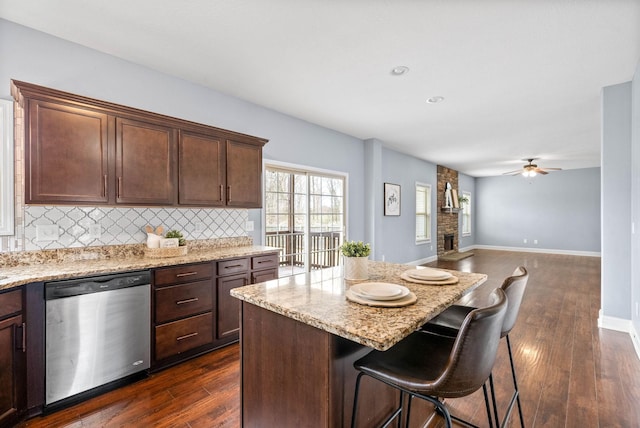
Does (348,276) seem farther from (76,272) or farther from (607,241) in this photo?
(607,241)

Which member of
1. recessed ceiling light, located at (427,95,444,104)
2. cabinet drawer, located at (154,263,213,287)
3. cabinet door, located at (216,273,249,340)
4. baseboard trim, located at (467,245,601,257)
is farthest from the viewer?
baseboard trim, located at (467,245,601,257)

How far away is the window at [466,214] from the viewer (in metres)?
10.4

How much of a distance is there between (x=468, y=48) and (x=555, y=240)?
31.7 feet

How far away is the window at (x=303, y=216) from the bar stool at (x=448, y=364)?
9.33ft

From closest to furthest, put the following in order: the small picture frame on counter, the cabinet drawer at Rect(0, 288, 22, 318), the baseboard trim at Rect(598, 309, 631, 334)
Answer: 1. the cabinet drawer at Rect(0, 288, 22, 318)
2. the small picture frame on counter
3. the baseboard trim at Rect(598, 309, 631, 334)

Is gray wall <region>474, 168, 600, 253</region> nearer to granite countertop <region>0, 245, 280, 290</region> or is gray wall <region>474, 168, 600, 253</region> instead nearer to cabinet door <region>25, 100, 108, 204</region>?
granite countertop <region>0, 245, 280, 290</region>

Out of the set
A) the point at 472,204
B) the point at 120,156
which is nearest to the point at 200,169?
the point at 120,156

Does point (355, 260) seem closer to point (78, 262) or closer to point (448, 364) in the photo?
point (448, 364)

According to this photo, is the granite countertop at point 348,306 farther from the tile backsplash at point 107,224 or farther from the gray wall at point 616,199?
the gray wall at point 616,199

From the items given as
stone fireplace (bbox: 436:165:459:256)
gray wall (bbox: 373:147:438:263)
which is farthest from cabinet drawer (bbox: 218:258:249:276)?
stone fireplace (bbox: 436:165:459:256)

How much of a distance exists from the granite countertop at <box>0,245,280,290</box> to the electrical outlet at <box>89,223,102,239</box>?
147 millimetres

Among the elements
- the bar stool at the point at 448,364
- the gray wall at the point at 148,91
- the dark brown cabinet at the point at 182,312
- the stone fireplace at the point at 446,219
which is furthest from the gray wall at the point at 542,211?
the dark brown cabinet at the point at 182,312

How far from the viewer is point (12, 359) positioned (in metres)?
1.82

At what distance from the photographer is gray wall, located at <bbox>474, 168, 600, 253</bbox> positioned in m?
8.97
